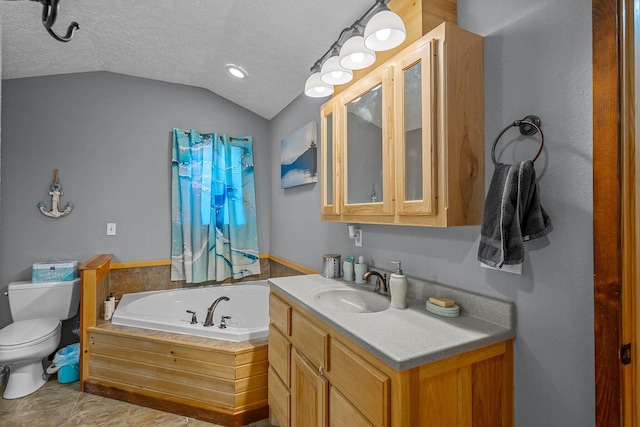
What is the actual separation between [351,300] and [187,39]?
86.8 inches

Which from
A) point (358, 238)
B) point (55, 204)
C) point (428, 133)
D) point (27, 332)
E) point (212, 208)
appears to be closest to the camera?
point (428, 133)

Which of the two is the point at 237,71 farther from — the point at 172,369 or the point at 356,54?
the point at 172,369

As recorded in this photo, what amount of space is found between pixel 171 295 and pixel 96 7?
221cm

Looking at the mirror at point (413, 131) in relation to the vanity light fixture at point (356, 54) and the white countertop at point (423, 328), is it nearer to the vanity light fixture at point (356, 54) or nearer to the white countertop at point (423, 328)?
the vanity light fixture at point (356, 54)

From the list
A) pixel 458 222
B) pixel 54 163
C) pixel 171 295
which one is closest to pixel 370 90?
pixel 458 222

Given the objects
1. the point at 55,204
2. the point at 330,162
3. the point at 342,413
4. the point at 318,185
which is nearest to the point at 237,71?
the point at 318,185

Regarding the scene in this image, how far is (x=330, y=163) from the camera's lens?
197cm

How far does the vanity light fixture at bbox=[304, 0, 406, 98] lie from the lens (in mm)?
1281

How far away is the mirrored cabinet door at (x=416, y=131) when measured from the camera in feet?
4.09

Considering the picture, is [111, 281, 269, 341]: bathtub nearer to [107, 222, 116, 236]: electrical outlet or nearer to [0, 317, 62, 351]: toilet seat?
[0, 317, 62, 351]: toilet seat

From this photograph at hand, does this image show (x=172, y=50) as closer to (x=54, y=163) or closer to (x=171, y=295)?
(x=54, y=163)

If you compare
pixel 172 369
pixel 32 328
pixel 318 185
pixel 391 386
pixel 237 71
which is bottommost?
pixel 172 369

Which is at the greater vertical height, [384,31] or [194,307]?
[384,31]

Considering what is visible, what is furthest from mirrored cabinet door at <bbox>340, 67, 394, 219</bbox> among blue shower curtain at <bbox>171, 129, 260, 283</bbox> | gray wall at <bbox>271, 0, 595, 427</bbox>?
blue shower curtain at <bbox>171, 129, 260, 283</bbox>
